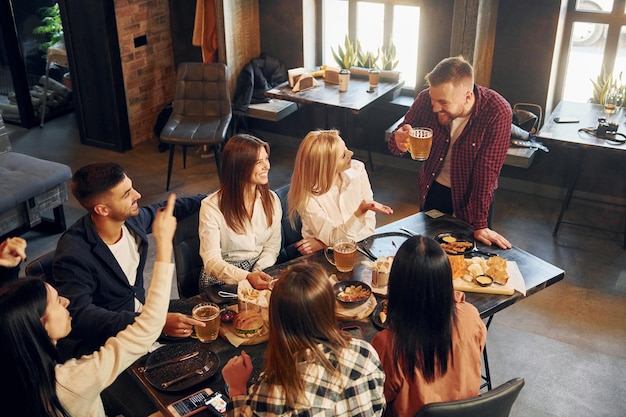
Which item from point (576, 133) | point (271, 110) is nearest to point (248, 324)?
Answer: point (576, 133)

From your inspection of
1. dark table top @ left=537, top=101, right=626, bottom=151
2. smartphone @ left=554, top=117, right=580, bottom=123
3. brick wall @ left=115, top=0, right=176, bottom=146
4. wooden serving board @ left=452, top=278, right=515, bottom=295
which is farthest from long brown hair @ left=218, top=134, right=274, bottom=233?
brick wall @ left=115, top=0, right=176, bottom=146

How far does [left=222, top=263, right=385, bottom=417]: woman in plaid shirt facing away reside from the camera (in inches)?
76.0

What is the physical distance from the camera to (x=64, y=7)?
6312 millimetres

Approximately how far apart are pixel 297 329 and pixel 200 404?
567 millimetres

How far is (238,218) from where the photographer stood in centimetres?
314

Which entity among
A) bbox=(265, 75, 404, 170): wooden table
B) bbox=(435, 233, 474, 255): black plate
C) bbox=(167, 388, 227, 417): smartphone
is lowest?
bbox=(167, 388, 227, 417): smartphone

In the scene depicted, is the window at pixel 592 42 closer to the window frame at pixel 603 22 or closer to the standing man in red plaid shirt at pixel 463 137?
the window frame at pixel 603 22

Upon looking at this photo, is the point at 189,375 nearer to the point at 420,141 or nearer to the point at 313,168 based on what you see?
the point at 313,168

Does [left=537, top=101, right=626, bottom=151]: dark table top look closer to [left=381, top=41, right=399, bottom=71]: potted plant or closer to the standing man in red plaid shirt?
the standing man in red plaid shirt

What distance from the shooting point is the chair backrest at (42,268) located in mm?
2967

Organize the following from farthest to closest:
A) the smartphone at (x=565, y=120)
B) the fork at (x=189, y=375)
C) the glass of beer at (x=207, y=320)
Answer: the smartphone at (x=565, y=120)
the glass of beer at (x=207, y=320)
the fork at (x=189, y=375)

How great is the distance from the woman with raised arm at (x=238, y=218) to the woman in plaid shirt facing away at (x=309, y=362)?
41.0 inches

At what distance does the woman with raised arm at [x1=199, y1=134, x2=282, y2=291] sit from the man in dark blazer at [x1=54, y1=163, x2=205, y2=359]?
1.06 feet

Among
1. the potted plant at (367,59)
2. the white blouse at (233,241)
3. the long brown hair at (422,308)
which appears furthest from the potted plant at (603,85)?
the long brown hair at (422,308)
